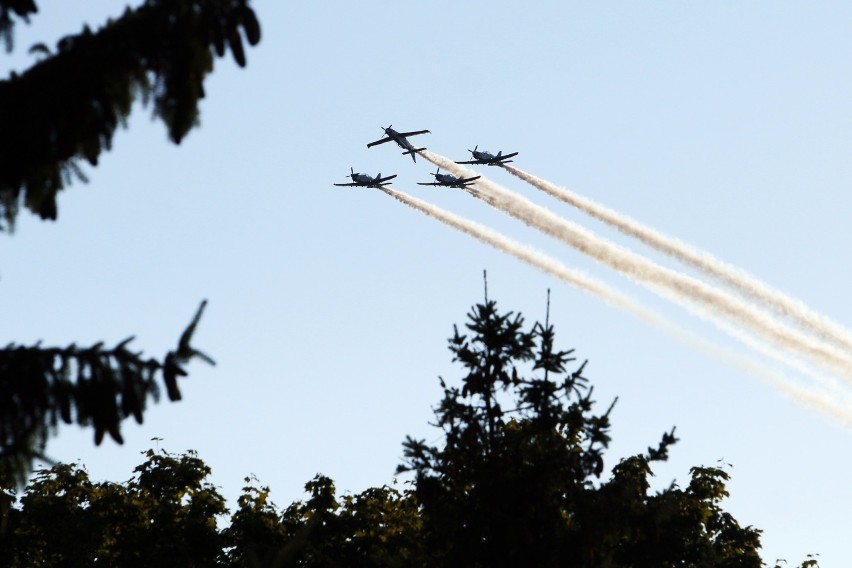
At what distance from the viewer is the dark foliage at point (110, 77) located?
336 inches

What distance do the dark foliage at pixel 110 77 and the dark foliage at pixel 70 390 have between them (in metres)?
1.22

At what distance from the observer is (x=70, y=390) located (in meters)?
8.54

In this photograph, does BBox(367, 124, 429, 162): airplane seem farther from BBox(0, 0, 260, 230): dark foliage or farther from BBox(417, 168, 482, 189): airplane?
BBox(0, 0, 260, 230): dark foliage

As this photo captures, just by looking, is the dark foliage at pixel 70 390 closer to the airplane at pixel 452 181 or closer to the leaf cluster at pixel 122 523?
the leaf cluster at pixel 122 523

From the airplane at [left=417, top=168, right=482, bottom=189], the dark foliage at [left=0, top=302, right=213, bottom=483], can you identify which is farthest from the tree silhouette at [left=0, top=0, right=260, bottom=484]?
the airplane at [left=417, top=168, right=482, bottom=189]

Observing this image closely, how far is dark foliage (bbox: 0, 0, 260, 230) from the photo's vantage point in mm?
8539

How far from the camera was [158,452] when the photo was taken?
4716 cm

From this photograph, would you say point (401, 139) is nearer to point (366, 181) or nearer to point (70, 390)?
point (366, 181)

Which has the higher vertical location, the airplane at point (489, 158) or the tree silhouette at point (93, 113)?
the airplane at point (489, 158)

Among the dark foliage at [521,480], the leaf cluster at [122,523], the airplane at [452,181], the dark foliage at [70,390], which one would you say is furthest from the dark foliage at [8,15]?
the airplane at [452,181]

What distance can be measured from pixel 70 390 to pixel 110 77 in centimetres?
207

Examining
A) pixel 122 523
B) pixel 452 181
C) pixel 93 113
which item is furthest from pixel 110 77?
pixel 452 181

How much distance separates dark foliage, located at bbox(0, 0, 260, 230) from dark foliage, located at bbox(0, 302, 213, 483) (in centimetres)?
122

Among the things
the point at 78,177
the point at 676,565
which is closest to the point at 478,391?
the point at 78,177
